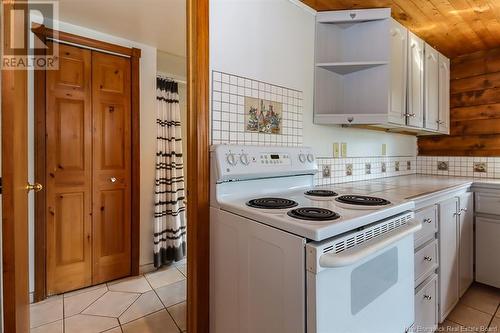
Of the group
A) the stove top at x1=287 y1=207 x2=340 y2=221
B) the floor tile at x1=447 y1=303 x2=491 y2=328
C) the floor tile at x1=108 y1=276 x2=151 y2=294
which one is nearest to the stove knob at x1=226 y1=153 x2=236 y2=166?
the stove top at x1=287 y1=207 x2=340 y2=221

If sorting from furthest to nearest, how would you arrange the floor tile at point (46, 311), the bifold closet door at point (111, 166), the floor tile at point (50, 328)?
the bifold closet door at point (111, 166) → the floor tile at point (46, 311) → the floor tile at point (50, 328)

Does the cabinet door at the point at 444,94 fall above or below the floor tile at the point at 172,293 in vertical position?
above

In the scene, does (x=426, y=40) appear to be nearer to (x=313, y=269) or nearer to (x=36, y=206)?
(x=313, y=269)

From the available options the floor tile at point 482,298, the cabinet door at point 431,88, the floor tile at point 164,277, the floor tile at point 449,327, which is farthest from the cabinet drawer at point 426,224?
the floor tile at point 164,277

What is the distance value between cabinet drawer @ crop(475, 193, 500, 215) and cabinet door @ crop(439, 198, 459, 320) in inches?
16.1

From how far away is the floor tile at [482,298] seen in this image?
1922mm

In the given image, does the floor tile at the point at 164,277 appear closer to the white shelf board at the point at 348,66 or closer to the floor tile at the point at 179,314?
the floor tile at the point at 179,314

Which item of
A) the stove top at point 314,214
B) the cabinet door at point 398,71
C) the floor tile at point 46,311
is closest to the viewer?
the stove top at point 314,214

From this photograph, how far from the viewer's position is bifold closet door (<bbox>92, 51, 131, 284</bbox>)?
218 cm

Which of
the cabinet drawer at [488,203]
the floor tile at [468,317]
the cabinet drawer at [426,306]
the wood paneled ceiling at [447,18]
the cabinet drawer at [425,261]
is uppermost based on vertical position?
the wood paneled ceiling at [447,18]

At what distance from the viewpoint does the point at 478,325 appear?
1.72 metres

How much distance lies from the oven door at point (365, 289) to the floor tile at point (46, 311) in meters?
1.87

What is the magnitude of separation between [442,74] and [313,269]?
8.81 feet

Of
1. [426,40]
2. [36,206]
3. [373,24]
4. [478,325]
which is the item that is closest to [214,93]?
[373,24]
